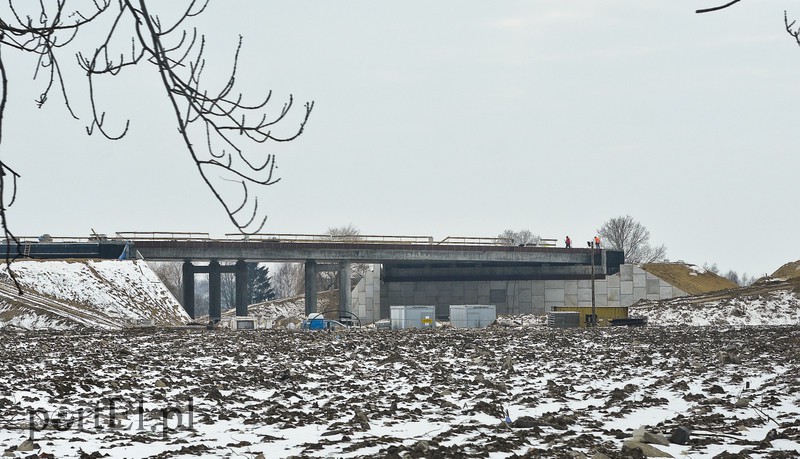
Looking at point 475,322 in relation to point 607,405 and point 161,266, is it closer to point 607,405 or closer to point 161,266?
point 607,405

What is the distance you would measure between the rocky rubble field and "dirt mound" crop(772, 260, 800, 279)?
66.1 meters

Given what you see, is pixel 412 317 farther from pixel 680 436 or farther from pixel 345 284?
pixel 680 436

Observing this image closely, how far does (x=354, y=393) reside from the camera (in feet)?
59.1

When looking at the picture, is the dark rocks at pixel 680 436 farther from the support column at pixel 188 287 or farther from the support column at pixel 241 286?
the support column at pixel 241 286

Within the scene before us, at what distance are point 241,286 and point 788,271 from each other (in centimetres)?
5147

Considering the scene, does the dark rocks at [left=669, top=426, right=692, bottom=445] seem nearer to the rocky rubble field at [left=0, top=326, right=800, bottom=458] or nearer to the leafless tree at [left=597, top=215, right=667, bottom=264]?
the rocky rubble field at [left=0, top=326, right=800, bottom=458]

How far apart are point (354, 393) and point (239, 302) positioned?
8188cm

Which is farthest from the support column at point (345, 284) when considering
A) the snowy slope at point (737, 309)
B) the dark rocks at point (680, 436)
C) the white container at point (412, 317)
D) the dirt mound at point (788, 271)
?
the dark rocks at point (680, 436)

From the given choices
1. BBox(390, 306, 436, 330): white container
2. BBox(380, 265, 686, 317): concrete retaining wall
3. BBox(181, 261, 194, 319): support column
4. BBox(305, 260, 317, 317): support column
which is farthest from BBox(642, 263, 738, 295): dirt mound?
BBox(181, 261, 194, 319): support column

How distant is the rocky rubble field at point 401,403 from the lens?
11680mm

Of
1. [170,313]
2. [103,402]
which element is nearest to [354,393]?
[103,402]

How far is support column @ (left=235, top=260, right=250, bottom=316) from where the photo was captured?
→ 94.9 metres

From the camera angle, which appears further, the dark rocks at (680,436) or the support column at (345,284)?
the support column at (345,284)

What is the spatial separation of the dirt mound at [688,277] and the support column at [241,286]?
3963 centimetres
